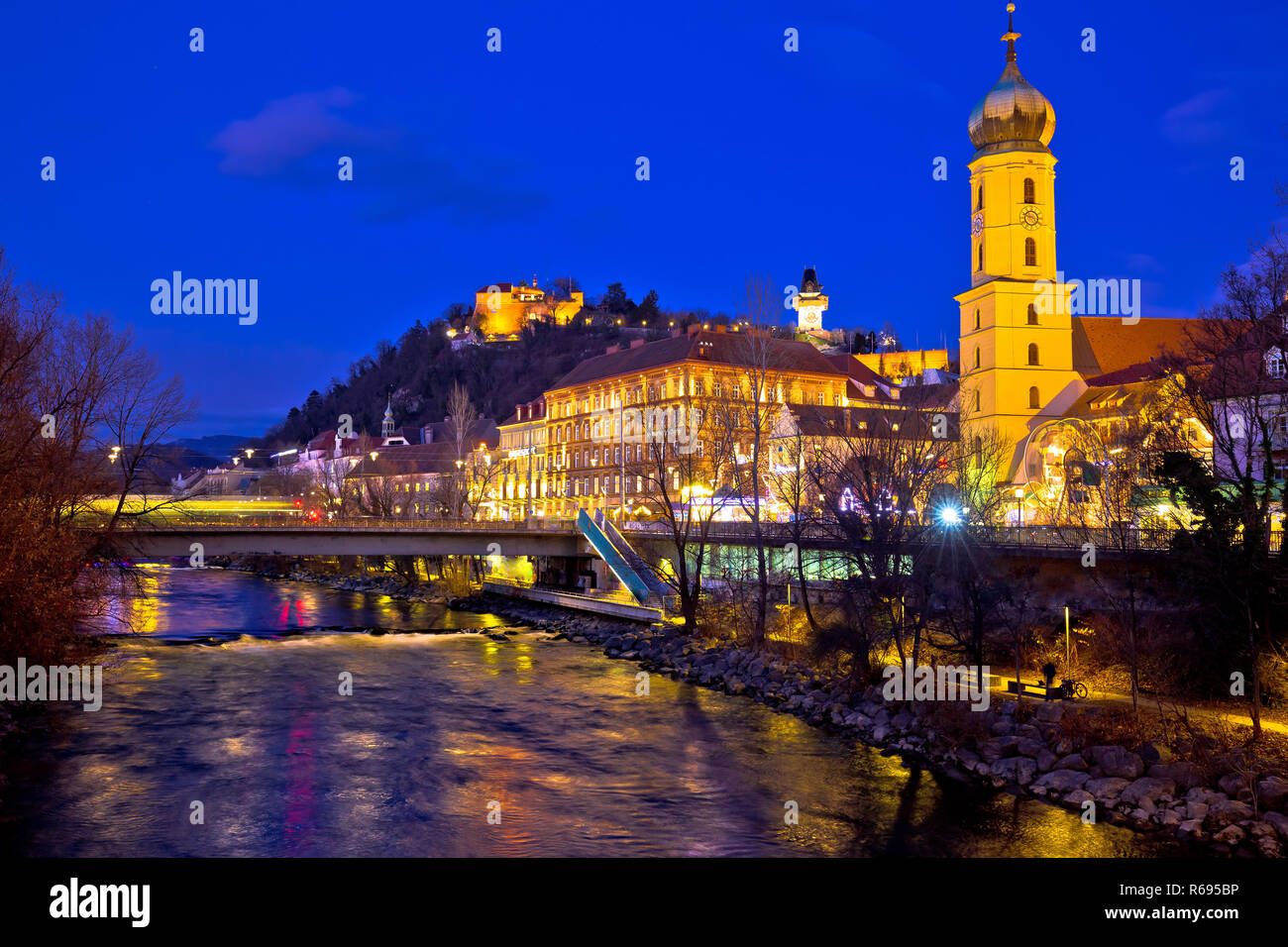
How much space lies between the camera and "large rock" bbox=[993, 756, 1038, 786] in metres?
22.3

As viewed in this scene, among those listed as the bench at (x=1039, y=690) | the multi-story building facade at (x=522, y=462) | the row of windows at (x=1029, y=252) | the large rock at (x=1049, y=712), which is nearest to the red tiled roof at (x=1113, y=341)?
the row of windows at (x=1029, y=252)

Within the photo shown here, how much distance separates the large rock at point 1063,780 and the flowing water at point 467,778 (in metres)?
0.83

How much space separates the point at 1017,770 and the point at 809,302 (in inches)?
6318

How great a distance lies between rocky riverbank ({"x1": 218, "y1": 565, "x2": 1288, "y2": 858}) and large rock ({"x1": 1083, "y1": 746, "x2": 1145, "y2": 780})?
0.02m

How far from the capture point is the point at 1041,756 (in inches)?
901

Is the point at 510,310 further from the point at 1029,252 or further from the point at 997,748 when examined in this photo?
the point at 997,748

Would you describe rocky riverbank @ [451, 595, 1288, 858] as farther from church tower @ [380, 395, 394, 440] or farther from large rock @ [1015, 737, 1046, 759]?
church tower @ [380, 395, 394, 440]

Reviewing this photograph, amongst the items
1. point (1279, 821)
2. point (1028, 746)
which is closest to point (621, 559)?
point (1028, 746)

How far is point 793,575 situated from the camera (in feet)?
149

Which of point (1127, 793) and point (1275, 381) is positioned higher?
point (1275, 381)

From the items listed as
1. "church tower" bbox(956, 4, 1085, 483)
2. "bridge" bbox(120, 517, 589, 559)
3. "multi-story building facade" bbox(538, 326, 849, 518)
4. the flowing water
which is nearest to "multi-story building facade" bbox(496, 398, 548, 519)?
"multi-story building facade" bbox(538, 326, 849, 518)

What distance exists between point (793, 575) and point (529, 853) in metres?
29.1
